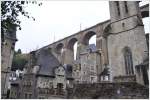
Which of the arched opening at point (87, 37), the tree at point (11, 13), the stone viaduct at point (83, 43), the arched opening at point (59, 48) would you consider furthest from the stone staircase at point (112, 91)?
the arched opening at point (59, 48)

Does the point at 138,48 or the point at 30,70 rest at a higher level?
the point at 138,48

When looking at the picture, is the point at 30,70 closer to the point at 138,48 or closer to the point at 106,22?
the point at 138,48

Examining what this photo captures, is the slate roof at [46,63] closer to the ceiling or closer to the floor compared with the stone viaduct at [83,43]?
closer to the floor

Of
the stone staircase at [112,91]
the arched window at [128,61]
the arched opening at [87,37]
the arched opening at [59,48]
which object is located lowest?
the stone staircase at [112,91]

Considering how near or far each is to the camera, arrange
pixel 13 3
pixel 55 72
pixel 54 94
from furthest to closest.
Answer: pixel 55 72
pixel 54 94
pixel 13 3

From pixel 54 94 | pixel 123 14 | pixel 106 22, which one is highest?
pixel 106 22

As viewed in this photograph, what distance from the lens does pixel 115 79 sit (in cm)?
1928

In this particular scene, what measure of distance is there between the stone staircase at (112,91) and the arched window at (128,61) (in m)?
8.04

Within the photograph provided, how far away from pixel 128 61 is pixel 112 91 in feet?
31.0

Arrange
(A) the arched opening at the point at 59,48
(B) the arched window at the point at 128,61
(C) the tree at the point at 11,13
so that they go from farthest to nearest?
(A) the arched opening at the point at 59,48 → (B) the arched window at the point at 128,61 → (C) the tree at the point at 11,13

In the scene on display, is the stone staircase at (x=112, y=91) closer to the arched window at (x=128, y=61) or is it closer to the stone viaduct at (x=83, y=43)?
the arched window at (x=128, y=61)

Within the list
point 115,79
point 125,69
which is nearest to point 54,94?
point 115,79

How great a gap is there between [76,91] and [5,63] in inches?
561

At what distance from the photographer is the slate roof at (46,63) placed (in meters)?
24.1
